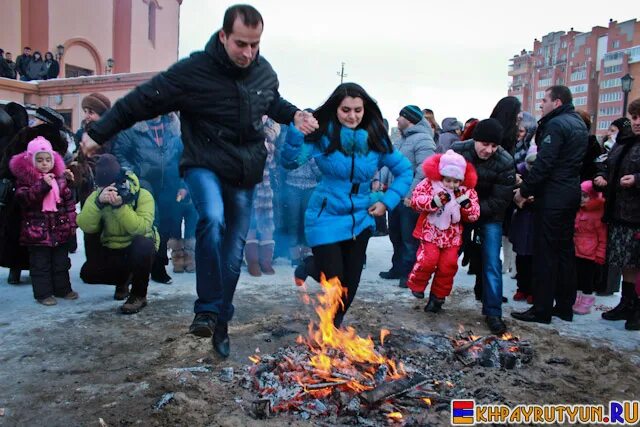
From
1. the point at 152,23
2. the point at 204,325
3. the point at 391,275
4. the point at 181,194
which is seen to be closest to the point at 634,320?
the point at 391,275

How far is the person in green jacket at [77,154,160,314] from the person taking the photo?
18.2ft

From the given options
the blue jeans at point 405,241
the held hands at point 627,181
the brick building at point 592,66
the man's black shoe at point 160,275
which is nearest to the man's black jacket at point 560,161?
the held hands at point 627,181

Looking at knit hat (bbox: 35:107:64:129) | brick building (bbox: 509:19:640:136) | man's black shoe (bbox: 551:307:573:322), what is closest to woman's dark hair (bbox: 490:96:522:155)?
man's black shoe (bbox: 551:307:573:322)

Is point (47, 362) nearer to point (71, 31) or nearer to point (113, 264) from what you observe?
point (113, 264)

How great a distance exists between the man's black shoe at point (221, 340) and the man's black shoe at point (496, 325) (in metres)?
2.71

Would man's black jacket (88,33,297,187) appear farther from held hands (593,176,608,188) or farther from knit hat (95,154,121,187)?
held hands (593,176,608,188)

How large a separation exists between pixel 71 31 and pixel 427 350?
2893 cm

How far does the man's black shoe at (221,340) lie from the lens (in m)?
4.18

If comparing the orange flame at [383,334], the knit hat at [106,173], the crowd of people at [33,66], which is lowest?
the orange flame at [383,334]

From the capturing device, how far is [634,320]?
5609 mm

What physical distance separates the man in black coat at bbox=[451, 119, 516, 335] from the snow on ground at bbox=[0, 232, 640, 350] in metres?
0.33

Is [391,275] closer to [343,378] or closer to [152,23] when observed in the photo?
[343,378]

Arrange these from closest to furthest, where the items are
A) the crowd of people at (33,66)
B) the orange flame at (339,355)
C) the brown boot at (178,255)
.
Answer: the orange flame at (339,355) < the brown boot at (178,255) < the crowd of people at (33,66)

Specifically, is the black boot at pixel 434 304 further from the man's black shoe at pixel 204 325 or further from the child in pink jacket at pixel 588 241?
the man's black shoe at pixel 204 325
